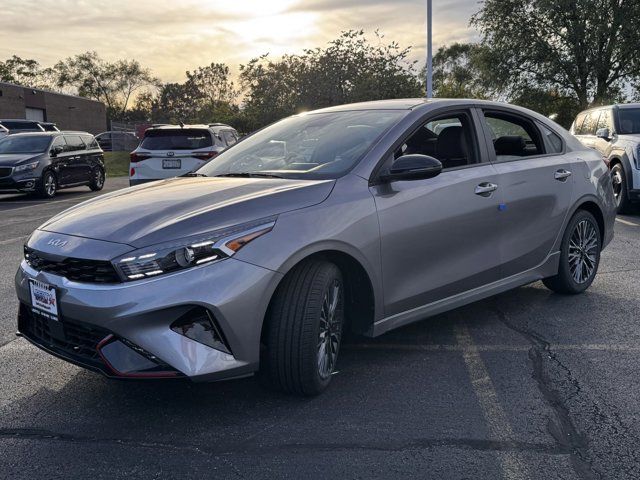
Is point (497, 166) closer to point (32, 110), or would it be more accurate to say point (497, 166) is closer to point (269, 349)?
point (269, 349)

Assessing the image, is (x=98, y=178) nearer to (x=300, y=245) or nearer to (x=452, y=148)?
(x=452, y=148)

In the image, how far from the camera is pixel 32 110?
179ft

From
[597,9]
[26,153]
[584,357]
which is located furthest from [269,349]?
[597,9]

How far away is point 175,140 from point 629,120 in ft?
26.8

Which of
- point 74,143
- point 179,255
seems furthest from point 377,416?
point 74,143

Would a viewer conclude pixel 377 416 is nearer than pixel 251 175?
Yes

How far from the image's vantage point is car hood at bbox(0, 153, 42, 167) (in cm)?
1496

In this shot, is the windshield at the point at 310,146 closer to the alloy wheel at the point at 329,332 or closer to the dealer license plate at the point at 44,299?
the alloy wheel at the point at 329,332

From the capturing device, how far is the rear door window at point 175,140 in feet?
39.5

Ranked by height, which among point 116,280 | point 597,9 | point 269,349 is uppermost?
point 597,9

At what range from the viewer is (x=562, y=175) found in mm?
5301

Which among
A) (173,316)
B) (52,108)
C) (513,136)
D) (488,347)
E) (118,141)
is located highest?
(52,108)

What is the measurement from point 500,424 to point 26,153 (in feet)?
48.7

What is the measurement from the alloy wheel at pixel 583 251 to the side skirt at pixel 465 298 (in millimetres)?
268
